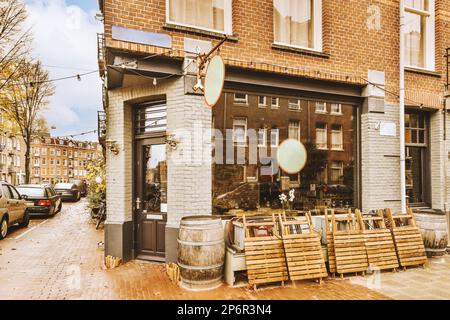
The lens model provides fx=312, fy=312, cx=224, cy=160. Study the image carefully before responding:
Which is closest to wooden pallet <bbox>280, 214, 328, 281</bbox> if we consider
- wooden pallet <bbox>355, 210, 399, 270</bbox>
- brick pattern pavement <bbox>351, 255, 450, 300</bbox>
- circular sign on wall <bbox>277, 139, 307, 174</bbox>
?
brick pattern pavement <bbox>351, 255, 450, 300</bbox>

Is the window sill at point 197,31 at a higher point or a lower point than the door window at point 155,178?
higher

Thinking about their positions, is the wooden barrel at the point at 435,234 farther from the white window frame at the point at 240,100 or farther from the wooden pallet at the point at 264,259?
the white window frame at the point at 240,100

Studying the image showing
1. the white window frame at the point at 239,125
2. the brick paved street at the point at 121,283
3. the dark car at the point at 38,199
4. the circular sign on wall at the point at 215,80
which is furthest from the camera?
the dark car at the point at 38,199

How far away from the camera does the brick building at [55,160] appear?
69750 millimetres

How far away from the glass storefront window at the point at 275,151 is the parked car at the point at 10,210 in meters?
6.71

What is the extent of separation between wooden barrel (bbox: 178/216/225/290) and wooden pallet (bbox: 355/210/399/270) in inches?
106

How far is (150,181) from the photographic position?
22.0ft

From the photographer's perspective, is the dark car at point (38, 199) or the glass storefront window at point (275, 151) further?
the dark car at point (38, 199)

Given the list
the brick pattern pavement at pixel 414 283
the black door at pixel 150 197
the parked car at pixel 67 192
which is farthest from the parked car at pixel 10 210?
the parked car at pixel 67 192

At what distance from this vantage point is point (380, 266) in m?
5.63

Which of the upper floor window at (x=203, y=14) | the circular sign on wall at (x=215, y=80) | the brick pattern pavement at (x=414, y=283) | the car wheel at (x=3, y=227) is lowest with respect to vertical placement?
the brick pattern pavement at (x=414, y=283)

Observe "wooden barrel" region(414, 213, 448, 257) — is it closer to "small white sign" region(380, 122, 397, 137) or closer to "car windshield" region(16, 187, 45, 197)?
"small white sign" region(380, 122, 397, 137)

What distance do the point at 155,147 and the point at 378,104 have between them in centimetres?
534
